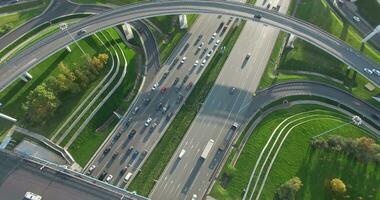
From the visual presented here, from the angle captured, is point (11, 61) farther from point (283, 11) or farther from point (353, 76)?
point (353, 76)

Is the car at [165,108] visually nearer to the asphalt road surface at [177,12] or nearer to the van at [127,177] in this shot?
the van at [127,177]

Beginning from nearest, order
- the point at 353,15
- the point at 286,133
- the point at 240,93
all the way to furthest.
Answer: the point at 286,133
the point at 240,93
the point at 353,15

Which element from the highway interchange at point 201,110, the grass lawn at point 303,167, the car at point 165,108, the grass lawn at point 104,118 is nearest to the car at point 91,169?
the highway interchange at point 201,110

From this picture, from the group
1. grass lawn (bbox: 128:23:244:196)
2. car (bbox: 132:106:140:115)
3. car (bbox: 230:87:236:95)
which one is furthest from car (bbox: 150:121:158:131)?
car (bbox: 230:87:236:95)

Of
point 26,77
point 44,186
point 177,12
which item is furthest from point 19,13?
point 44,186

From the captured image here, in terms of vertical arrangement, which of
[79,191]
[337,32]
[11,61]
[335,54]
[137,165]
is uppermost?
[337,32]

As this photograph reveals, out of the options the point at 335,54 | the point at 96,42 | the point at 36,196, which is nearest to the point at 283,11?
the point at 335,54

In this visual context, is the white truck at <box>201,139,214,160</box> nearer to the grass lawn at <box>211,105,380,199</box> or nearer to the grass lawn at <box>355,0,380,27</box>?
the grass lawn at <box>211,105,380,199</box>

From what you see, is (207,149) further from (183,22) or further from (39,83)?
(39,83)
